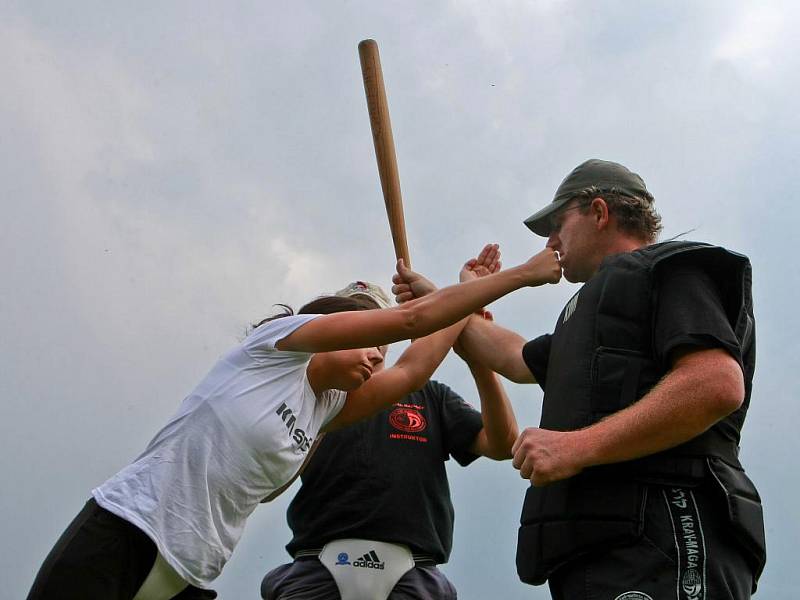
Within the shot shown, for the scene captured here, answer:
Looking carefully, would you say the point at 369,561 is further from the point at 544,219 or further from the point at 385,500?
the point at 544,219

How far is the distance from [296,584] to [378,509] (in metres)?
0.63

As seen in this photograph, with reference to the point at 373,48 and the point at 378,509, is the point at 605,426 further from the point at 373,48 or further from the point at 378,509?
the point at 373,48

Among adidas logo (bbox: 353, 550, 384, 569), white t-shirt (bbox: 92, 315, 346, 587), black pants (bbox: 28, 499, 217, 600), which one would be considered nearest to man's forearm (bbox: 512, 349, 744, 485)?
white t-shirt (bbox: 92, 315, 346, 587)

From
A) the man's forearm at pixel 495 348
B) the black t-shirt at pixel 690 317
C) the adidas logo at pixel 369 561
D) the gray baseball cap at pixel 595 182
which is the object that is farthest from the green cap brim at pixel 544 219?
the adidas logo at pixel 369 561

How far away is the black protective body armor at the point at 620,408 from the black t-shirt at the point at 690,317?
0.03m

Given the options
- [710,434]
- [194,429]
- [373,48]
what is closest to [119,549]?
[194,429]

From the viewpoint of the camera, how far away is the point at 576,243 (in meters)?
4.43

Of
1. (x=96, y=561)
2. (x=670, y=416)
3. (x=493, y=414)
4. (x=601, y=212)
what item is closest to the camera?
(x=670, y=416)

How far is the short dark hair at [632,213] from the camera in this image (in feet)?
14.3

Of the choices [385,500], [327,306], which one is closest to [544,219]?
[327,306]

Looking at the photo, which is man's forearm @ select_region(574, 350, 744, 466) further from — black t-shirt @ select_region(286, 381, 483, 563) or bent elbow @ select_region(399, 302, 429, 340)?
black t-shirt @ select_region(286, 381, 483, 563)

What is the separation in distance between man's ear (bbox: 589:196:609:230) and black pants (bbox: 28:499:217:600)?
8.13ft

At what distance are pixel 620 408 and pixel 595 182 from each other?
1.55 m

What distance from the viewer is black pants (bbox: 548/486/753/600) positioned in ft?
9.89
